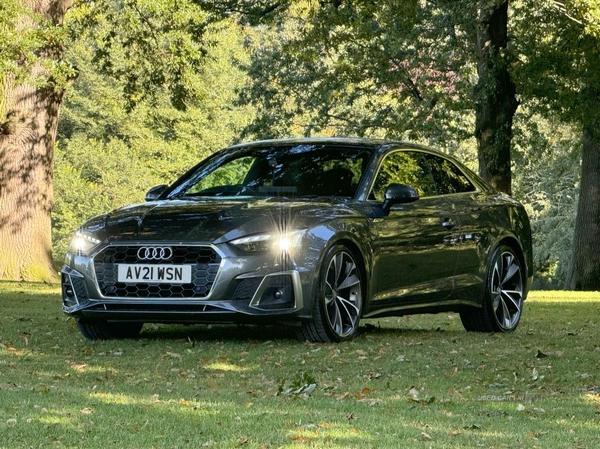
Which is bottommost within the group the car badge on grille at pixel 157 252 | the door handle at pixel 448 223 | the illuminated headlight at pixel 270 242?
the car badge on grille at pixel 157 252

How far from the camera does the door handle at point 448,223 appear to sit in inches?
431

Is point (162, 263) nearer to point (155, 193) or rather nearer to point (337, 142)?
point (155, 193)

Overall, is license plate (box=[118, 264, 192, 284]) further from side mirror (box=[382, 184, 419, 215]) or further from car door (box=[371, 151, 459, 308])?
side mirror (box=[382, 184, 419, 215])

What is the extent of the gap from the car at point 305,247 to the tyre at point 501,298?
0.04 ft

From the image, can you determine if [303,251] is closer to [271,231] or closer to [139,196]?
[271,231]

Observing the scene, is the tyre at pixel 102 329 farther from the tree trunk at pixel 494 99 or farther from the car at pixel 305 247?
the tree trunk at pixel 494 99

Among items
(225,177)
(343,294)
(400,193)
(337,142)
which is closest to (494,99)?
(337,142)

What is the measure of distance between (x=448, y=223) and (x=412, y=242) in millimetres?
543

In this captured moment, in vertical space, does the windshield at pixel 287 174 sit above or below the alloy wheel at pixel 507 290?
above

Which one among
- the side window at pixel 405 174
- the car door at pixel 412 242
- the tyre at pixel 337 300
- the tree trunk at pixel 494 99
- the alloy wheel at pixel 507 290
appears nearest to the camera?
the tyre at pixel 337 300

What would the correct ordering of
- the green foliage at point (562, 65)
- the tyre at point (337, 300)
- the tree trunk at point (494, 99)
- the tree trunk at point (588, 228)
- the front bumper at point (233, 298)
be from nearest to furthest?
the front bumper at point (233, 298)
the tyre at point (337, 300)
the green foliage at point (562, 65)
the tree trunk at point (494, 99)
the tree trunk at point (588, 228)

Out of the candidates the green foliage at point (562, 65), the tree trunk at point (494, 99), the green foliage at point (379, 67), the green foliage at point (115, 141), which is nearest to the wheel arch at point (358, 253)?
the green foliage at point (562, 65)

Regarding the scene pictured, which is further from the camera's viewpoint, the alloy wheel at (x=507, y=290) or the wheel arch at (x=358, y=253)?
the alloy wheel at (x=507, y=290)

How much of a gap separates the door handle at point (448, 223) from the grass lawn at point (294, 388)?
3.13 feet
